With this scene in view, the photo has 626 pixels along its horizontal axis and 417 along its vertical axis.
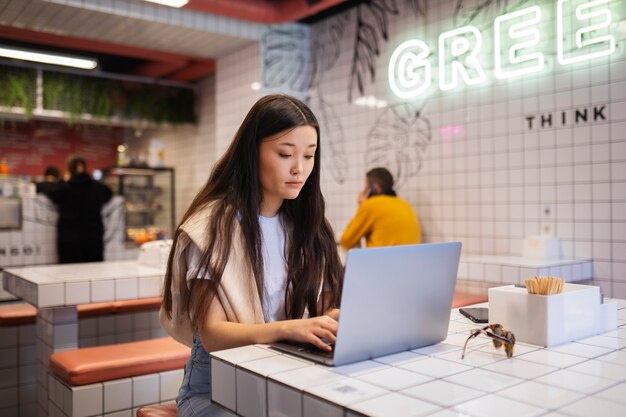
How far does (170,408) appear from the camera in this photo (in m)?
2.00

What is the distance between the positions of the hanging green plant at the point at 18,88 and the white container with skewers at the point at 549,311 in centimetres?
651

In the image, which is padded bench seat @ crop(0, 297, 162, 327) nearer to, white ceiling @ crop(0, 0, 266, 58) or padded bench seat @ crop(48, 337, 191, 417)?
padded bench seat @ crop(48, 337, 191, 417)

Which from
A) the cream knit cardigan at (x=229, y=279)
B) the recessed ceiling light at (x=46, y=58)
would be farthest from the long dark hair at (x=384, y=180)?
the recessed ceiling light at (x=46, y=58)

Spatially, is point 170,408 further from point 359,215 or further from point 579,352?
point 359,215

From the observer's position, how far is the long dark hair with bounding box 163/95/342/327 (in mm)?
1601

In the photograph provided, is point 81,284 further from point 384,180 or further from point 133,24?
point 133,24

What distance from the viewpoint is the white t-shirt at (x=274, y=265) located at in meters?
1.77

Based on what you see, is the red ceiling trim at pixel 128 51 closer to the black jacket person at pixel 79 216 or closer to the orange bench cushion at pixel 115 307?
the black jacket person at pixel 79 216

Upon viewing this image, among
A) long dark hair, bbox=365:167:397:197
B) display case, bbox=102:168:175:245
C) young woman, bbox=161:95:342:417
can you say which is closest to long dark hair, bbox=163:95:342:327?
young woman, bbox=161:95:342:417

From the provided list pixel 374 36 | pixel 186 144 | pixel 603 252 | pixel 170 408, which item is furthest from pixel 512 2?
pixel 186 144

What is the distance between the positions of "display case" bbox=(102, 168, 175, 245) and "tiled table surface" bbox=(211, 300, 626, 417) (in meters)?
5.96

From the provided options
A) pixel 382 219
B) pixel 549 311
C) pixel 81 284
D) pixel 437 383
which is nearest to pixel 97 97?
pixel 382 219

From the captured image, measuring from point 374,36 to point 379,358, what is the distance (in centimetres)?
443

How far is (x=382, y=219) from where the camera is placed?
4.40 meters
